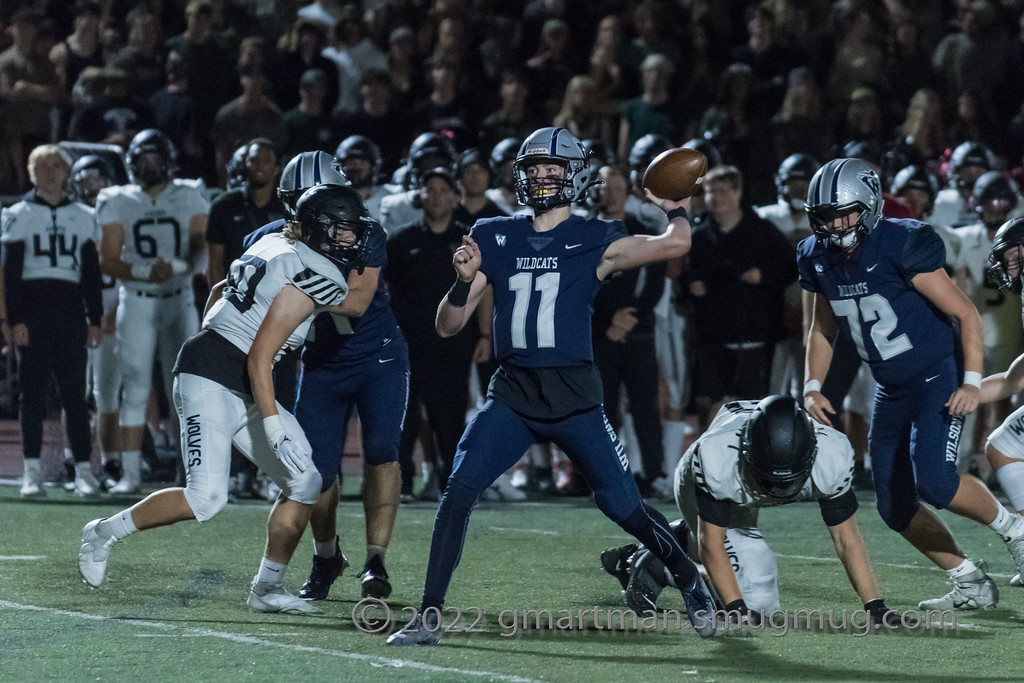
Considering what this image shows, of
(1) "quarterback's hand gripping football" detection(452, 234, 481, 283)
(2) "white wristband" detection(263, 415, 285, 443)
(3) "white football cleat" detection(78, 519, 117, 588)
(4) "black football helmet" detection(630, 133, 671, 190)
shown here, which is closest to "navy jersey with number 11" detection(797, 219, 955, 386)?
(1) "quarterback's hand gripping football" detection(452, 234, 481, 283)

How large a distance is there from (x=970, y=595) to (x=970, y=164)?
4913mm

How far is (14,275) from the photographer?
30.8 feet

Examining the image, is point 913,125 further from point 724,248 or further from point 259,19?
point 259,19


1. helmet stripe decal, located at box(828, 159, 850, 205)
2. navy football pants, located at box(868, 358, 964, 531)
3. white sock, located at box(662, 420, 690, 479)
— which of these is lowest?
white sock, located at box(662, 420, 690, 479)

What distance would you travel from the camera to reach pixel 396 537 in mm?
7965

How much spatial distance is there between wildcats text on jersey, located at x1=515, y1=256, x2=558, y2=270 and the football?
0.45m

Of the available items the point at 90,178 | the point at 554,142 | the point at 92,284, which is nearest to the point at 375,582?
the point at 554,142

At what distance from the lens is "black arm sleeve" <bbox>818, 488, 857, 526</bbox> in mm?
5484

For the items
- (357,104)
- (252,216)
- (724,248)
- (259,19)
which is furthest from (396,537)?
(259,19)

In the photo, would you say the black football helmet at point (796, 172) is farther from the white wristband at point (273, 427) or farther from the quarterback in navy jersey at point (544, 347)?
the white wristband at point (273, 427)

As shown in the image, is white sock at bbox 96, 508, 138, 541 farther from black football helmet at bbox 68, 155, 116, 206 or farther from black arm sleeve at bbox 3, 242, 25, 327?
black football helmet at bbox 68, 155, 116, 206

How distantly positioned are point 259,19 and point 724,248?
6.60m

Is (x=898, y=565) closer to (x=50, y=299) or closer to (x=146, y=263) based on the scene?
(x=146, y=263)

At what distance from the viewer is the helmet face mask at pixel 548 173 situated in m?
5.32
